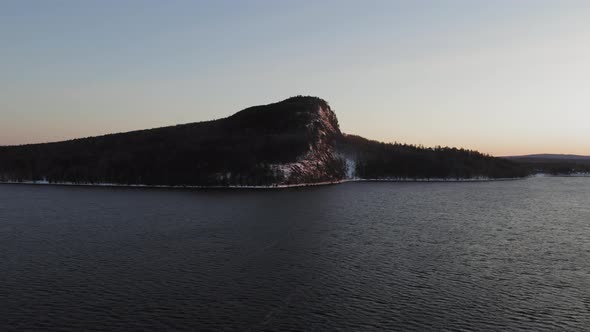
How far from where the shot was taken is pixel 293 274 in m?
49.8

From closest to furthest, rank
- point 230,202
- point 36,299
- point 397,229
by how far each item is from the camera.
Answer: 1. point 36,299
2. point 397,229
3. point 230,202

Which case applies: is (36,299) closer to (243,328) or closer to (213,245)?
(243,328)

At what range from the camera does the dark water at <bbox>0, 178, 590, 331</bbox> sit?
1404 inches

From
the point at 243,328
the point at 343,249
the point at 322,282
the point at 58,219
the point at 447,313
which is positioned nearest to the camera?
the point at 243,328

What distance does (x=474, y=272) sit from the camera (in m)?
50.2

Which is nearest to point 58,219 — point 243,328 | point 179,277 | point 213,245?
point 213,245

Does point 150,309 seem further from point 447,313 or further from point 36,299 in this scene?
point 447,313

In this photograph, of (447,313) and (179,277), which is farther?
(179,277)

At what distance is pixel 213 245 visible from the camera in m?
64.9

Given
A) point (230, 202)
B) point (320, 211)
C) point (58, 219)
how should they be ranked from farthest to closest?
point (230, 202) < point (320, 211) < point (58, 219)

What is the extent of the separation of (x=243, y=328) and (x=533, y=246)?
50.0m

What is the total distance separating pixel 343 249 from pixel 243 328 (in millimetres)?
31307

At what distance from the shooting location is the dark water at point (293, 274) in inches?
1404

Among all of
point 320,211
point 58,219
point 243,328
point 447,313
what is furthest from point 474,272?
point 58,219
